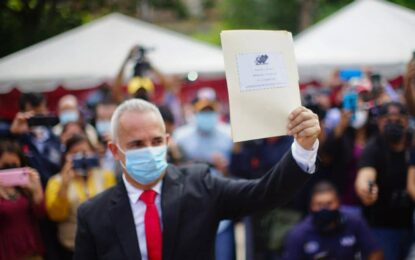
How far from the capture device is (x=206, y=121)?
18.8ft

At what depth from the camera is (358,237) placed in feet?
13.7

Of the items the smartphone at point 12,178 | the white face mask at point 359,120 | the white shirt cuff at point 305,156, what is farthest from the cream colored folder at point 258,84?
the white face mask at point 359,120

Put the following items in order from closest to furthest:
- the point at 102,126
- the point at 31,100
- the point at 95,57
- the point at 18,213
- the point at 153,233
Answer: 1. the point at 153,233
2. the point at 18,213
3. the point at 31,100
4. the point at 102,126
5. the point at 95,57

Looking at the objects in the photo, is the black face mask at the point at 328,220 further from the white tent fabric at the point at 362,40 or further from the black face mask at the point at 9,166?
the white tent fabric at the point at 362,40

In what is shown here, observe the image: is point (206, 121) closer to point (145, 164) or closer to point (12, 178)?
point (12, 178)

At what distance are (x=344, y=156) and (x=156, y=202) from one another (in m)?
2.91

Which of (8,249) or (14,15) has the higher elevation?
(14,15)

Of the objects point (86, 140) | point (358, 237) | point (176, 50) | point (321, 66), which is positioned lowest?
point (358, 237)

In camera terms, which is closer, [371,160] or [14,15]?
[371,160]

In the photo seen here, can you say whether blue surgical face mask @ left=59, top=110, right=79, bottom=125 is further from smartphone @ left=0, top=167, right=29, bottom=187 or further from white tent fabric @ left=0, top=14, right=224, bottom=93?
white tent fabric @ left=0, top=14, right=224, bottom=93

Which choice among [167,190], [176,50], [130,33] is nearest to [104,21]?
[130,33]

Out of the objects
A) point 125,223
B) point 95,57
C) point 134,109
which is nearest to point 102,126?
point 134,109

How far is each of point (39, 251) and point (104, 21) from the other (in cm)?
788

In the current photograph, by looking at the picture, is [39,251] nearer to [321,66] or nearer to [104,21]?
[321,66]
